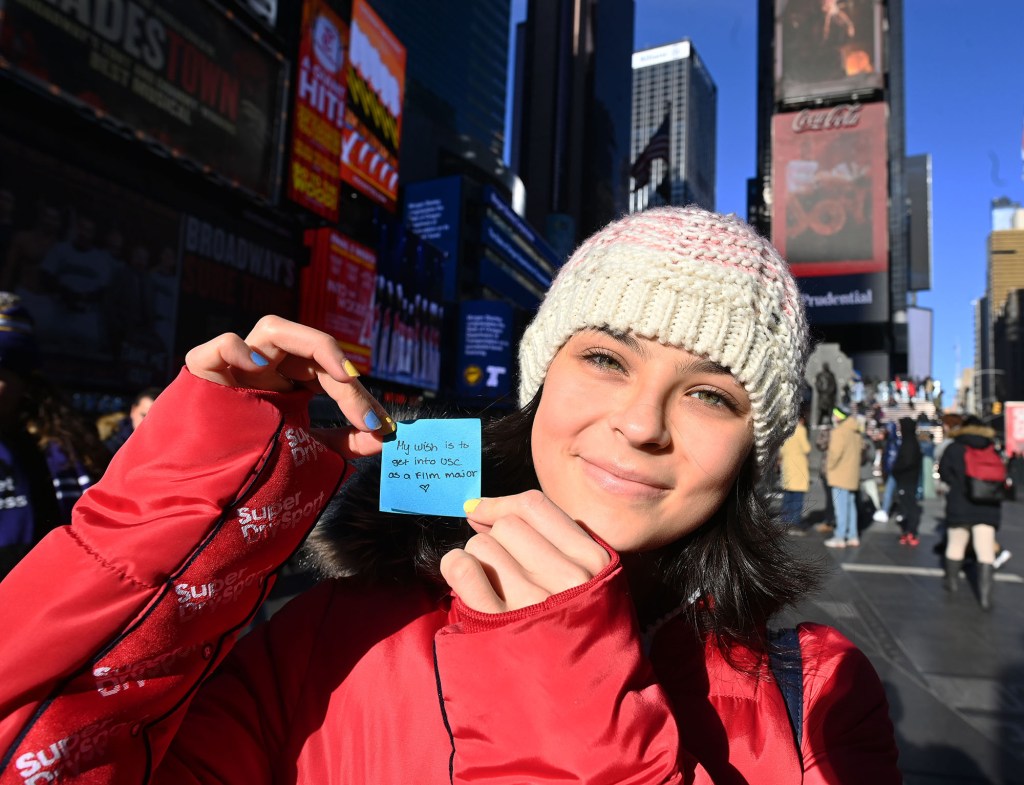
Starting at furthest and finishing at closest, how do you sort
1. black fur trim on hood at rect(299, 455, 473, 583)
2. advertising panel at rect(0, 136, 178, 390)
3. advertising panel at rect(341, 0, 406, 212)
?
advertising panel at rect(341, 0, 406, 212) → advertising panel at rect(0, 136, 178, 390) → black fur trim on hood at rect(299, 455, 473, 583)

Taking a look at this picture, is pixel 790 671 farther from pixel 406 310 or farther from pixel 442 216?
pixel 442 216

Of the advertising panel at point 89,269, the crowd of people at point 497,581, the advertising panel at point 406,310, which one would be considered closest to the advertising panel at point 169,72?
the advertising panel at point 89,269

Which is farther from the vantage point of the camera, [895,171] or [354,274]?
[895,171]

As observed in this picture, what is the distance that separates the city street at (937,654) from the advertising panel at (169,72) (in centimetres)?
1034

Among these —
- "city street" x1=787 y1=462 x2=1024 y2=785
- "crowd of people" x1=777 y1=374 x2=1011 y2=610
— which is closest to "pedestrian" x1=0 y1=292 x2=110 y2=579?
"crowd of people" x1=777 y1=374 x2=1011 y2=610

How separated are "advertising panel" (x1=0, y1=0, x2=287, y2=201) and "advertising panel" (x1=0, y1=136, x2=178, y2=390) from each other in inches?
43.8

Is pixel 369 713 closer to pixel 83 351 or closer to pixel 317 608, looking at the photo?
Result: pixel 317 608

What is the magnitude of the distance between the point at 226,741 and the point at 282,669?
0.16 meters

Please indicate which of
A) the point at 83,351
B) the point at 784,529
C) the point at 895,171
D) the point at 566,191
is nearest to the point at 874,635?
the point at 784,529

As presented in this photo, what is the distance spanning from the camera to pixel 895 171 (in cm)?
7300

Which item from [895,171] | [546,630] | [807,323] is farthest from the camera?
[895,171]

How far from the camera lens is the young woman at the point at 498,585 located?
89 cm

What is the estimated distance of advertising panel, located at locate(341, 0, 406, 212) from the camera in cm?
1706

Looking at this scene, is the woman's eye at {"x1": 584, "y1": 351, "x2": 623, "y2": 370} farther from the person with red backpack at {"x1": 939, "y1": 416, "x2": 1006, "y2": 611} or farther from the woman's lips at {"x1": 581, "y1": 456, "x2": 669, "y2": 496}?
the person with red backpack at {"x1": 939, "y1": 416, "x2": 1006, "y2": 611}
